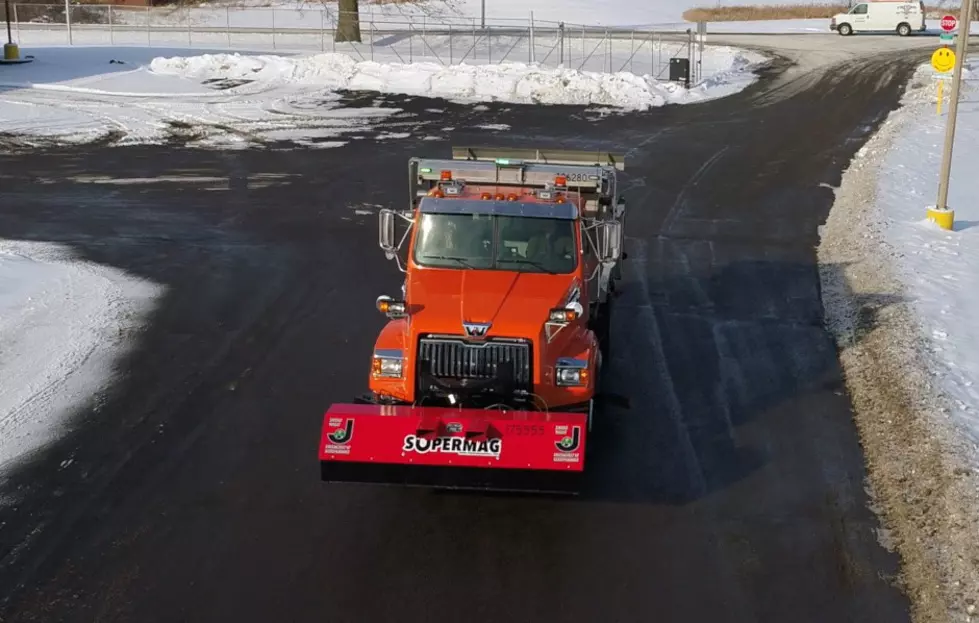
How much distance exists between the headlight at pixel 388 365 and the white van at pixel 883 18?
65478mm

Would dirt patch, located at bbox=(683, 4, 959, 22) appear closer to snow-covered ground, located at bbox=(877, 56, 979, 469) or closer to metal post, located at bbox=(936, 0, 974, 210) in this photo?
snow-covered ground, located at bbox=(877, 56, 979, 469)

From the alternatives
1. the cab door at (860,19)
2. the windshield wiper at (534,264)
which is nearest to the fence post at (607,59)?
the cab door at (860,19)

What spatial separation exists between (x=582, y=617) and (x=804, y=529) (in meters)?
2.66

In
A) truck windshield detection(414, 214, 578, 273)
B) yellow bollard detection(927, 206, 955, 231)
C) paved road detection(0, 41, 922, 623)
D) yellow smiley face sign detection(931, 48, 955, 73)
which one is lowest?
paved road detection(0, 41, 922, 623)

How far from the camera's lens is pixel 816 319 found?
55.8 ft

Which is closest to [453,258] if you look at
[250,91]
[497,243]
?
[497,243]

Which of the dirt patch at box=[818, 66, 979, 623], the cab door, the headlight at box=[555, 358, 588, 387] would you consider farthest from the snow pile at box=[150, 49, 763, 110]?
the headlight at box=[555, 358, 588, 387]

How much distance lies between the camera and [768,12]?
9575 cm

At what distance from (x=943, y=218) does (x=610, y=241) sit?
43.1 ft

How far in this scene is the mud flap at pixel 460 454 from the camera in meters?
9.95

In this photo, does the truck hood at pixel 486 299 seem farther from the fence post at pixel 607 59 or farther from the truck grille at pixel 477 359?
the fence post at pixel 607 59

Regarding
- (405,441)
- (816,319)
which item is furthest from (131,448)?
(816,319)

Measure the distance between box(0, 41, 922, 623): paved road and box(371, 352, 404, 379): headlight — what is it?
3.77 ft

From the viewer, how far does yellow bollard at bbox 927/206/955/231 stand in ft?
73.6
